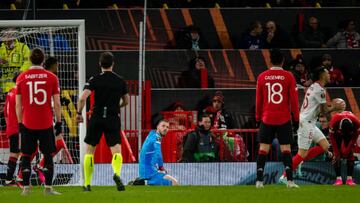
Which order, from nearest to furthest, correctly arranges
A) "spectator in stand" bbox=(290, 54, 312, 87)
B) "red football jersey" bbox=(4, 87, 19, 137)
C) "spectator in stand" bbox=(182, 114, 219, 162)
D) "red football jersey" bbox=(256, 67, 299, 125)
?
"red football jersey" bbox=(256, 67, 299, 125), "red football jersey" bbox=(4, 87, 19, 137), "spectator in stand" bbox=(182, 114, 219, 162), "spectator in stand" bbox=(290, 54, 312, 87)

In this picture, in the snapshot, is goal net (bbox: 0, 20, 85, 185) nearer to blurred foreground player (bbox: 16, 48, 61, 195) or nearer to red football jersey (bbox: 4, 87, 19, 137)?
red football jersey (bbox: 4, 87, 19, 137)

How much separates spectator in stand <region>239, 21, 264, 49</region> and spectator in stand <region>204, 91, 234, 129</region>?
2990 mm

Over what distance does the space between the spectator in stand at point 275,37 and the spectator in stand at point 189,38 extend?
5.08ft

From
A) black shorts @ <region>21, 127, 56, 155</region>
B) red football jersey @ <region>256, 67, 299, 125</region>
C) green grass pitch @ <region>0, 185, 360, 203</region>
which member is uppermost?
red football jersey @ <region>256, 67, 299, 125</region>

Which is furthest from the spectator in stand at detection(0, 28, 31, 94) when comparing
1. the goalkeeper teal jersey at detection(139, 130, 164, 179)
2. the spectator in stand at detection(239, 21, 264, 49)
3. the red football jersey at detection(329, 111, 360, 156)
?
the spectator in stand at detection(239, 21, 264, 49)

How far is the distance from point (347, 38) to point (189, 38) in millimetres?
3650

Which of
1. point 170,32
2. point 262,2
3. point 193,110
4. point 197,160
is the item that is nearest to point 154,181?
point 197,160

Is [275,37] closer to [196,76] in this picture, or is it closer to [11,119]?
[196,76]

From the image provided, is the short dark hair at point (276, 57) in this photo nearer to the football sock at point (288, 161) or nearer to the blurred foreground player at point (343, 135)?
the football sock at point (288, 161)

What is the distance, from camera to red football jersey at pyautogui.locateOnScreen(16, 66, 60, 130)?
591 inches

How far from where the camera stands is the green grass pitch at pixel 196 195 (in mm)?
13750

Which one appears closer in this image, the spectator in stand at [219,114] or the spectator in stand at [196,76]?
→ the spectator in stand at [219,114]

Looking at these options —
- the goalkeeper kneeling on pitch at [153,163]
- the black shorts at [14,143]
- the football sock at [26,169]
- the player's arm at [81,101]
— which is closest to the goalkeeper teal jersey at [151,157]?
the goalkeeper kneeling on pitch at [153,163]

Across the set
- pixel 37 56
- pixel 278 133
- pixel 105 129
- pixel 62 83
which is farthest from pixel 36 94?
pixel 62 83
